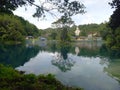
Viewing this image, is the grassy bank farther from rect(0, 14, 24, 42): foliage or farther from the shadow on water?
rect(0, 14, 24, 42): foliage

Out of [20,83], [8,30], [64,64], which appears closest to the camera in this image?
[20,83]

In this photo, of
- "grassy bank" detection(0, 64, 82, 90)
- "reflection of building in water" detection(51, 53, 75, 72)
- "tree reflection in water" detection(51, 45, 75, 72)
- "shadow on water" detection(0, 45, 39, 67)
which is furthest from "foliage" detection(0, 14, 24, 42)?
"grassy bank" detection(0, 64, 82, 90)

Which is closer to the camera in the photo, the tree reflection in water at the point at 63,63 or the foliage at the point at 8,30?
the tree reflection in water at the point at 63,63

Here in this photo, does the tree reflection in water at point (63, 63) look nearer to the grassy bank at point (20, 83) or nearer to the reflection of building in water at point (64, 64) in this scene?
the reflection of building in water at point (64, 64)

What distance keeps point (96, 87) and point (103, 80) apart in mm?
4105

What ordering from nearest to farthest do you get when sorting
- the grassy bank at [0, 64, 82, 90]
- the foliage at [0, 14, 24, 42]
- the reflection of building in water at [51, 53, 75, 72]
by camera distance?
the grassy bank at [0, 64, 82, 90] < the reflection of building in water at [51, 53, 75, 72] < the foliage at [0, 14, 24, 42]

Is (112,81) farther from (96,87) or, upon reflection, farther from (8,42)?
(8,42)

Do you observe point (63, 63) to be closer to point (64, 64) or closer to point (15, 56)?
point (64, 64)

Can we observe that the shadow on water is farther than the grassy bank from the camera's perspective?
Yes

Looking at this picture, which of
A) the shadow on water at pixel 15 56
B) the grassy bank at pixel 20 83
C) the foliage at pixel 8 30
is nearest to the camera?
the grassy bank at pixel 20 83

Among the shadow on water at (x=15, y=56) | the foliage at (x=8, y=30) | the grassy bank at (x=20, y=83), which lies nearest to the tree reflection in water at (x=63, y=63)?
the shadow on water at (x=15, y=56)

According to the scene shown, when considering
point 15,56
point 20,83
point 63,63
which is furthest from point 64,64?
point 20,83

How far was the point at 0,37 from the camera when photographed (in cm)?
11244

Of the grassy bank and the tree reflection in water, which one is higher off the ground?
the grassy bank
